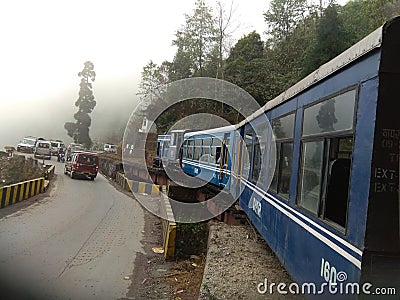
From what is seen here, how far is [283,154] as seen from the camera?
5133mm

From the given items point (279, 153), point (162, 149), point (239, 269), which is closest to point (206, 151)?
point (279, 153)

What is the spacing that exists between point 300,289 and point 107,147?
129 ft

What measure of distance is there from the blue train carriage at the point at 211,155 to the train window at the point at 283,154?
550 centimetres

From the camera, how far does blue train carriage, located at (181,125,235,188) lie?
11594 millimetres

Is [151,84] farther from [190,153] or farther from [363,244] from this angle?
[363,244]

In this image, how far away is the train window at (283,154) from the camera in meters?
4.71

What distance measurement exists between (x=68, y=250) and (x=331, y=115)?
594 centimetres

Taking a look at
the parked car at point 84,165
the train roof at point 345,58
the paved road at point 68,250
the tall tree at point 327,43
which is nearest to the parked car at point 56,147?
the parked car at point 84,165

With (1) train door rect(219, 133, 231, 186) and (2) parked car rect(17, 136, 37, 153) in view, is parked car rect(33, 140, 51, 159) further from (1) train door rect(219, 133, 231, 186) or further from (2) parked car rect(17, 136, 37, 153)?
(1) train door rect(219, 133, 231, 186)

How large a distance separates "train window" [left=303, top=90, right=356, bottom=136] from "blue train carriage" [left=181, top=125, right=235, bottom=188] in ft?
23.6

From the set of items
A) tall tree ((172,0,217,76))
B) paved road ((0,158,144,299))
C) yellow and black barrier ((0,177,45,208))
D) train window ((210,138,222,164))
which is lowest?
paved road ((0,158,144,299))

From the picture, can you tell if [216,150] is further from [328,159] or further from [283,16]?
[283,16]

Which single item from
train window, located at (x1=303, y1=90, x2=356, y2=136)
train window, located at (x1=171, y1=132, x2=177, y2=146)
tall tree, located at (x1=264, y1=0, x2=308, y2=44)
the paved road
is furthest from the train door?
tall tree, located at (x1=264, y1=0, x2=308, y2=44)

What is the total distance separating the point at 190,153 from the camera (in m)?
17.3
